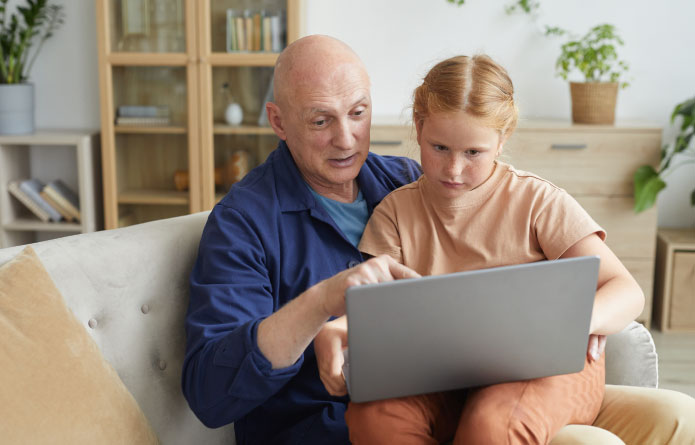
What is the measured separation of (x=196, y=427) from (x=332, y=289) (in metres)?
0.54

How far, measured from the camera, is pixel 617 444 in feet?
3.81

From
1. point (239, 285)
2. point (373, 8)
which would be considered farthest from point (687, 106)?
point (239, 285)

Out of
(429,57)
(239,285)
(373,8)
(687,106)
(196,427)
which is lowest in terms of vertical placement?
(196,427)

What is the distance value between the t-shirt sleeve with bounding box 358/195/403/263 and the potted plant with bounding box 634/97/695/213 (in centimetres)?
208

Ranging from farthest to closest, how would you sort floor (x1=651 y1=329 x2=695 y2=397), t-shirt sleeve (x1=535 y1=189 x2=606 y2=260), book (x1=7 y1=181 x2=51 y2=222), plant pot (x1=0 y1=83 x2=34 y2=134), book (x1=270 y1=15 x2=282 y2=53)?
book (x1=7 y1=181 x2=51 y2=222)
plant pot (x1=0 y1=83 x2=34 y2=134)
book (x1=270 y1=15 x2=282 y2=53)
floor (x1=651 y1=329 x2=695 y2=397)
t-shirt sleeve (x1=535 y1=189 x2=606 y2=260)

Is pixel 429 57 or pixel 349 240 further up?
pixel 429 57

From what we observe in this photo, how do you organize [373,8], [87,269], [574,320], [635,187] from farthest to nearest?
[373,8] → [635,187] → [87,269] → [574,320]

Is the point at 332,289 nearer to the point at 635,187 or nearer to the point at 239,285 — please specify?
the point at 239,285

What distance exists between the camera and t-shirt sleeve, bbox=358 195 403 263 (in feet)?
4.70

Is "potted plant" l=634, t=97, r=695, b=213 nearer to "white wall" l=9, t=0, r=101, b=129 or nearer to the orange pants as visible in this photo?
the orange pants

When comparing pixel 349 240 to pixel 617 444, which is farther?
pixel 349 240

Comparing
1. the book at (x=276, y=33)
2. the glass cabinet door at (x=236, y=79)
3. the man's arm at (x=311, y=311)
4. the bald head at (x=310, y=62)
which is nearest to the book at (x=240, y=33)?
the glass cabinet door at (x=236, y=79)

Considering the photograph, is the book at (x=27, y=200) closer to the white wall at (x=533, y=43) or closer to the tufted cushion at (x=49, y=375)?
the white wall at (x=533, y=43)

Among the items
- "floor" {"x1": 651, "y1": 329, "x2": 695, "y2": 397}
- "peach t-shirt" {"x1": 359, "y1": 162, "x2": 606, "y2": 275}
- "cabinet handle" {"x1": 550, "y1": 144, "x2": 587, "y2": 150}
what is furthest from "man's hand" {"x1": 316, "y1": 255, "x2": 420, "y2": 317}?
"cabinet handle" {"x1": 550, "y1": 144, "x2": 587, "y2": 150}
